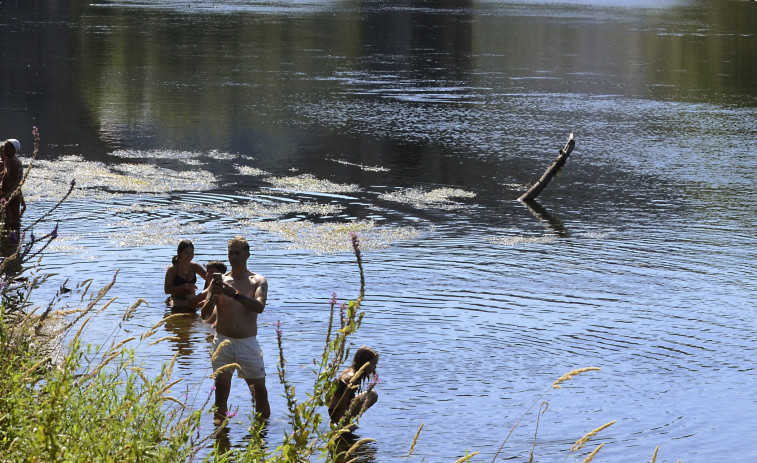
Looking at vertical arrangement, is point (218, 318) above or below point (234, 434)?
above

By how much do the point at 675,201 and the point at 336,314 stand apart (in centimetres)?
1050

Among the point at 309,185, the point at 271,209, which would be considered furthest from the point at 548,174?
the point at 271,209

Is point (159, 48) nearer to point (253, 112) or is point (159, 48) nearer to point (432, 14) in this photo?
point (253, 112)

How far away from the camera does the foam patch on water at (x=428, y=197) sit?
848 inches

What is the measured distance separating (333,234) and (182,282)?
198 inches

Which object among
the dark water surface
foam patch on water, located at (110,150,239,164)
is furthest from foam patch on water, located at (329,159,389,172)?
foam patch on water, located at (110,150,239,164)

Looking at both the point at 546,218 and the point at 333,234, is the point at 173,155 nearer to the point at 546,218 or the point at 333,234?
the point at 333,234

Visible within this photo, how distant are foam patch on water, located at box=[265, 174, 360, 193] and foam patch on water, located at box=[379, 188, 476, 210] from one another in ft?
3.37

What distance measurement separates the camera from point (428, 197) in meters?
22.2

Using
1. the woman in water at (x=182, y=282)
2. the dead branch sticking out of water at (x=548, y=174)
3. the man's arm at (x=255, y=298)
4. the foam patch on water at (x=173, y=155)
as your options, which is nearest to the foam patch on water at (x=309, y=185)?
the foam patch on water at (x=173, y=155)

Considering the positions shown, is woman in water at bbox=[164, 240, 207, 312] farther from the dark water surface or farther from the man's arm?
the man's arm

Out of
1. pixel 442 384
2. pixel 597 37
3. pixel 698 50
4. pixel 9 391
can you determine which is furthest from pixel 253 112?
pixel 597 37

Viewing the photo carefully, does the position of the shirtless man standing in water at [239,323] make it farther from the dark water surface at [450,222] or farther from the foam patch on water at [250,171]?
the foam patch on water at [250,171]

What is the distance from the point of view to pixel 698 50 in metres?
59.3
